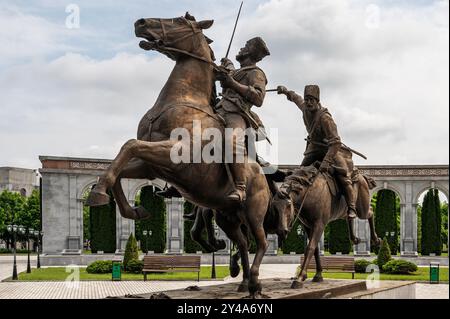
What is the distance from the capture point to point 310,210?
9727 mm

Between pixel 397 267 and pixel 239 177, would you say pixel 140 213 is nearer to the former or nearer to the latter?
pixel 239 177

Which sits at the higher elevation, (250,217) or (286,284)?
(250,217)

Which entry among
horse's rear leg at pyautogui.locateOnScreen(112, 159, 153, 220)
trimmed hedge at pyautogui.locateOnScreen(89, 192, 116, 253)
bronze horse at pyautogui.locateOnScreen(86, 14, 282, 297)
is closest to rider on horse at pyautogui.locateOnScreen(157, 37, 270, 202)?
bronze horse at pyautogui.locateOnScreen(86, 14, 282, 297)

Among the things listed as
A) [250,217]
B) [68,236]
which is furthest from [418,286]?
[68,236]

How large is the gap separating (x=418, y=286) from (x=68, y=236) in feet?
85.0

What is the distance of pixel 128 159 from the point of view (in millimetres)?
6781

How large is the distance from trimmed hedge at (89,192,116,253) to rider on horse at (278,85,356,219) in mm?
34581

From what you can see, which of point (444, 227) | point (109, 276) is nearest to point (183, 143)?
point (109, 276)

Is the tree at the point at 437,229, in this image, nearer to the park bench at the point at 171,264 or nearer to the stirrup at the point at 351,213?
the park bench at the point at 171,264

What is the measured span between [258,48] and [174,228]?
36.4m

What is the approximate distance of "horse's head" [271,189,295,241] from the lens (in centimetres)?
883
